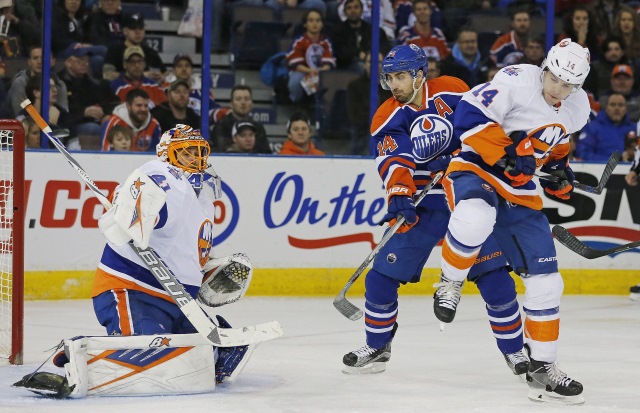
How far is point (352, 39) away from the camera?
26.0 ft

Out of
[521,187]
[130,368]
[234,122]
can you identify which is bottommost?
[130,368]

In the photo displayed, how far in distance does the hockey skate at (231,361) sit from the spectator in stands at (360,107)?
11.6 feet

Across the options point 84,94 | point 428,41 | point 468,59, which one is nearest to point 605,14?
point 468,59

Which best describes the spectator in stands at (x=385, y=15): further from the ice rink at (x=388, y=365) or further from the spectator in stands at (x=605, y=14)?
the ice rink at (x=388, y=365)

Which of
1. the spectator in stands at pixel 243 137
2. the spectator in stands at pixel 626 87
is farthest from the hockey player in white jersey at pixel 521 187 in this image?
the spectator in stands at pixel 626 87

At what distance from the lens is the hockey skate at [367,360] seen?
465 centimetres

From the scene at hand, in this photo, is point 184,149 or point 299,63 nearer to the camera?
point 184,149

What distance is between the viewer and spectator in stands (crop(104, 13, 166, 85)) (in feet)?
24.5

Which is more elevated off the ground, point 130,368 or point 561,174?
point 561,174

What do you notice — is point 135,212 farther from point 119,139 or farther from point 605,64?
point 605,64

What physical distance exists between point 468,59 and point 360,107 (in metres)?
0.92

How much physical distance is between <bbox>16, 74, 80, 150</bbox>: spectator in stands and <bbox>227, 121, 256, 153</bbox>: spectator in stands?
900 millimetres

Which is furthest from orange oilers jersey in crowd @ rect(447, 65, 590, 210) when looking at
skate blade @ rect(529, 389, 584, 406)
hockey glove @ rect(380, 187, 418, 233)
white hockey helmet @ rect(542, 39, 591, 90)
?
skate blade @ rect(529, 389, 584, 406)

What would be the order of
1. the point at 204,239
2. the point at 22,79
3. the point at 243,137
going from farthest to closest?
the point at 243,137 → the point at 22,79 → the point at 204,239
